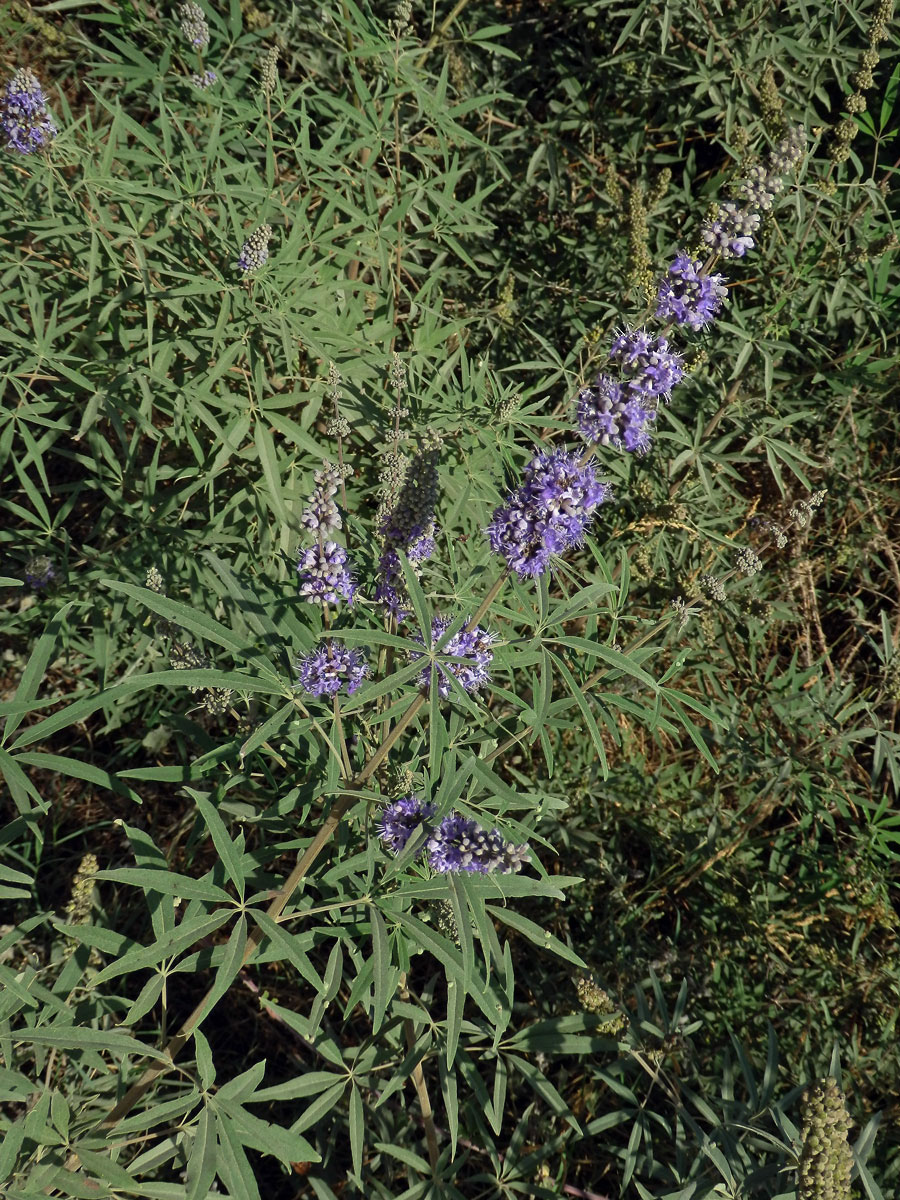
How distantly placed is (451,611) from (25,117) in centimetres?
269

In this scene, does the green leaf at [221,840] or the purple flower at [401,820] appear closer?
the green leaf at [221,840]

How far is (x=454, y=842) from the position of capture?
272 centimetres

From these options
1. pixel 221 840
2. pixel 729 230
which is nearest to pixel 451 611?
pixel 221 840

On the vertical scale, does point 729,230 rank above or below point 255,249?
above

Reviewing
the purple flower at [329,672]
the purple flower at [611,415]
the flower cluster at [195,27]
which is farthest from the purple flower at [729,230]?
the flower cluster at [195,27]

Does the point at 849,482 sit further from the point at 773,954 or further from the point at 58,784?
the point at 58,784

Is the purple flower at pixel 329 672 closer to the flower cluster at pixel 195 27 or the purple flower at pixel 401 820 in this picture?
the purple flower at pixel 401 820

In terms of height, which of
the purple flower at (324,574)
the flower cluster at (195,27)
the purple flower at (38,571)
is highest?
the flower cluster at (195,27)

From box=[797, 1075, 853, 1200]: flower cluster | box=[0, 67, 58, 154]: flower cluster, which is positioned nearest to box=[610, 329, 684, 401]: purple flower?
box=[797, 1075, 853, 1200]: flower cluster

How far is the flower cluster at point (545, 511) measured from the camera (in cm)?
230

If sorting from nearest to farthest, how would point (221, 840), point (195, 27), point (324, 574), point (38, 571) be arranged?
point (221, 840), point (324, 574), point (38, 571), point (195, 27)

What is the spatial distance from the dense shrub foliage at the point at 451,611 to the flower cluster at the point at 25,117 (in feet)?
0.05

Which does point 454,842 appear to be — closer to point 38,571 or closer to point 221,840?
point 221,840

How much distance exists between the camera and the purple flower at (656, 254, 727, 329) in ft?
7.46
